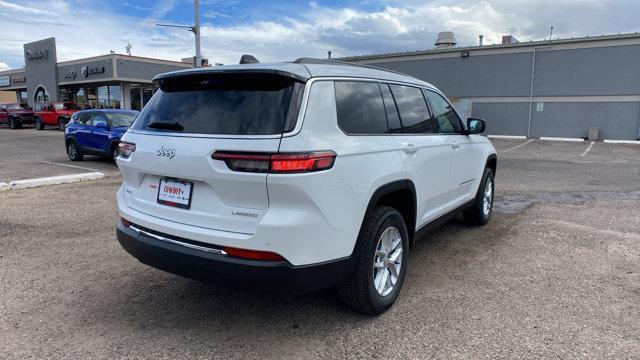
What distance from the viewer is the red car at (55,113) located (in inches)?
1157

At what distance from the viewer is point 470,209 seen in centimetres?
591

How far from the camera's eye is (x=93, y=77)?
3475 centimetres

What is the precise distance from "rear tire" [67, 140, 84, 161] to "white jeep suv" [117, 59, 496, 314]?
1075 cm

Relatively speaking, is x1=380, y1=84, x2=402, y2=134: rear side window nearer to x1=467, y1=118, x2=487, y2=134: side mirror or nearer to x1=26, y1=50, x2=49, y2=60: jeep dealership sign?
x1=467, y1=118, x2=487, y2=134: side mirror

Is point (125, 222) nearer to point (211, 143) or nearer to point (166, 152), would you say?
point (166, 152)

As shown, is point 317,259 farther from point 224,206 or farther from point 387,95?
point 387,95

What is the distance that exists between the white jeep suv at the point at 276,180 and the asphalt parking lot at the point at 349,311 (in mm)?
390

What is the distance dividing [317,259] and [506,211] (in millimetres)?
5043

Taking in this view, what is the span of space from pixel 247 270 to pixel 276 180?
578mm

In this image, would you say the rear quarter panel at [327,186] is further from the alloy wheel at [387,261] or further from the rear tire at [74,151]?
the rear tire at [74,151]

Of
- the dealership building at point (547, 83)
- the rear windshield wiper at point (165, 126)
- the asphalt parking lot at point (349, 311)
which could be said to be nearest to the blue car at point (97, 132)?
the asphalt parking lot at point (349, 311)

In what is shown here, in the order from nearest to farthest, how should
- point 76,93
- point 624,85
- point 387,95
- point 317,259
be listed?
point 317,259, point 387,95, point 624,85, point 76,93

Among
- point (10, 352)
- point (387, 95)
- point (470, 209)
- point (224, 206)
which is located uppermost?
point (387, 95)

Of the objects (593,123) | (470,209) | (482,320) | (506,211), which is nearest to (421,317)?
(482,320)
